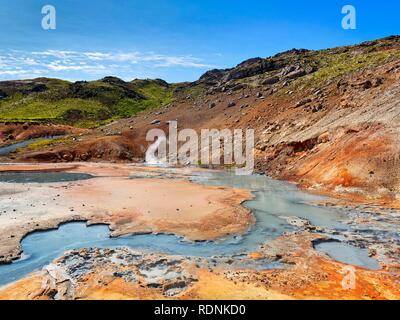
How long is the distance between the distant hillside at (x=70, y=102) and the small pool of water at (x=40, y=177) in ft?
154

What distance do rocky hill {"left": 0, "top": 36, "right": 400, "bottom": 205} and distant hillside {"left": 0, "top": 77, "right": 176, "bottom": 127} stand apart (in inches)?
160

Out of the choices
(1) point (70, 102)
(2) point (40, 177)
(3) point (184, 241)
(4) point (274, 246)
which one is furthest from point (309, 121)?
(1) point (70, 102)

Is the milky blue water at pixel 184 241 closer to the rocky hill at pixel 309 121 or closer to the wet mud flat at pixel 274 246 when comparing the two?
the wet mud flat at pixel 274 246

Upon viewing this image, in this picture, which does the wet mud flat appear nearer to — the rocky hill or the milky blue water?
the milky blue water

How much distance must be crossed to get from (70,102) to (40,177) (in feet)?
241

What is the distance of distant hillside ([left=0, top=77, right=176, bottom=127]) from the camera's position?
97.6m

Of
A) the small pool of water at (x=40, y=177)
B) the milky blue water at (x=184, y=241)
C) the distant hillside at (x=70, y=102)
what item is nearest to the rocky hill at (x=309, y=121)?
the distant hillside at (x=70, y=102)

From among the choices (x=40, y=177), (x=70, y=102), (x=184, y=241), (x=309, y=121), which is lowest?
(x=184, y=241)

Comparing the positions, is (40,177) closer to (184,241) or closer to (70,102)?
(184,241)

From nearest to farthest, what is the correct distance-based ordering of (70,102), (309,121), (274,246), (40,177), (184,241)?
(274,246), (184,241), (40,177), (309,121), (70,102)

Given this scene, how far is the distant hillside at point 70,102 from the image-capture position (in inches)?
3841

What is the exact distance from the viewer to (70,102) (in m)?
109
